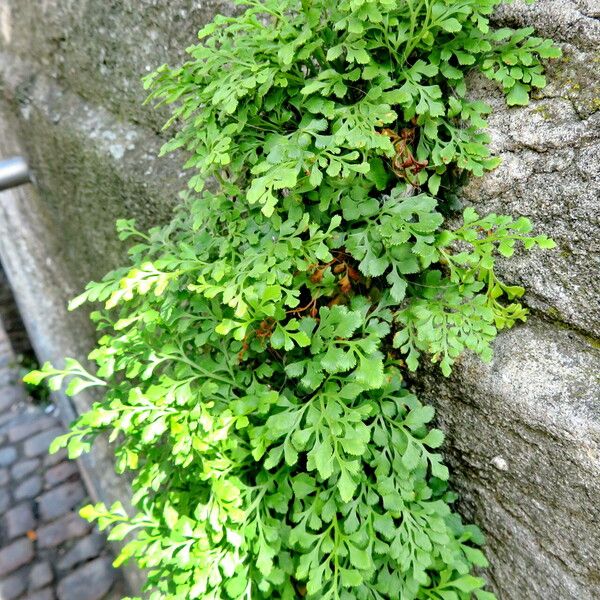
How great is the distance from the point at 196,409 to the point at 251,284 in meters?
0.34

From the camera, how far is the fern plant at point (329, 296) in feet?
3.74

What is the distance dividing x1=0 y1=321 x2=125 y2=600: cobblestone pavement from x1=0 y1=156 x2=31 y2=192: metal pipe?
7.26ft

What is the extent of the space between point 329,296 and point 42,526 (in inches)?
124

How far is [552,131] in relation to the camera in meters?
1.13

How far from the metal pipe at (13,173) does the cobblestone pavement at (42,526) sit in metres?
2.21

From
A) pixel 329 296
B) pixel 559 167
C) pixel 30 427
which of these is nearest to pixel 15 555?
pixel 30 427

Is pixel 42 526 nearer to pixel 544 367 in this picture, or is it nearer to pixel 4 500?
pixel 4 500

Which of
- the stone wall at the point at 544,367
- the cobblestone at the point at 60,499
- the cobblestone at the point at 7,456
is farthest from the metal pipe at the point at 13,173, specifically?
the cobblestone at the point at 7,456

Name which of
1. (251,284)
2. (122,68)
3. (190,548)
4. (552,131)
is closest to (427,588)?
(190,548)

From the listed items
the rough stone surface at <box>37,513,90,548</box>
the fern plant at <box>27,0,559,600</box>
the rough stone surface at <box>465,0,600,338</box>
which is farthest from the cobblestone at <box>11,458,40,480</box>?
the rough stone surface at <box>465,0,600,338</box>

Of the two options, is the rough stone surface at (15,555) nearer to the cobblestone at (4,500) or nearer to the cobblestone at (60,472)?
the cobblestone at (4,500)

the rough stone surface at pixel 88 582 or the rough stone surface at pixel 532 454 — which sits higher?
the rough stone surface at pixel 532 454

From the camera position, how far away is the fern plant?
1139 millimetres

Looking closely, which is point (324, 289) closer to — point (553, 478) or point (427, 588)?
point (553, 478)
